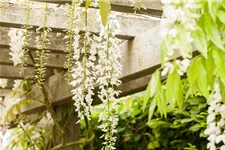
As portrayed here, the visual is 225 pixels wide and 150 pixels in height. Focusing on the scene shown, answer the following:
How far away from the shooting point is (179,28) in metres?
1.08

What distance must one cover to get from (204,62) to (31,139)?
246 cm

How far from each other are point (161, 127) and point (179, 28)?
Answer: 2488 millimetres

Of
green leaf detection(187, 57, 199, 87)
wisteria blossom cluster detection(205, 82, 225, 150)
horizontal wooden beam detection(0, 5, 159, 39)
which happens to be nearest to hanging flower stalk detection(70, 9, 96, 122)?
horizontal wooden beam detection(0, 5, 159, 39)

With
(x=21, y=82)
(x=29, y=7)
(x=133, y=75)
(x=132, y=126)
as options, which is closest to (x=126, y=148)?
(x=132, y=126)

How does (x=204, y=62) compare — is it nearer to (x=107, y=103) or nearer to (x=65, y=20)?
(x=107, y=103)

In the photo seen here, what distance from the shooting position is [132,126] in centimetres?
384

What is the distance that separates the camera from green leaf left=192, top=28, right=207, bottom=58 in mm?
1102

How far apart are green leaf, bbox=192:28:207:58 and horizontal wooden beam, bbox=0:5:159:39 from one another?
1.24 meters

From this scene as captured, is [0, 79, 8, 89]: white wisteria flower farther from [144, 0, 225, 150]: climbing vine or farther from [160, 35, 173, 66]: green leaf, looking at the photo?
[160, 35, 173, 66]: green leaf

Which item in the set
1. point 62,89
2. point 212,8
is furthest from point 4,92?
point 212,8

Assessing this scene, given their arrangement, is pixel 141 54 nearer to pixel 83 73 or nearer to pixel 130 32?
pixel 130 32

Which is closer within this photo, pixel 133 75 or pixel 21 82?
pixel 133 75

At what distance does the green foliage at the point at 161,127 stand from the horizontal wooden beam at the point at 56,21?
598mm

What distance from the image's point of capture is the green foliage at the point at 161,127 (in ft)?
10.7
